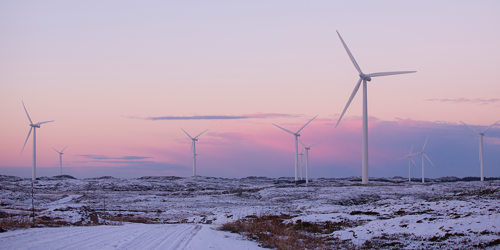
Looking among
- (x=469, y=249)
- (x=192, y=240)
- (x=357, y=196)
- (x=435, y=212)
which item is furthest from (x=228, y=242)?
(x=357, y=196)

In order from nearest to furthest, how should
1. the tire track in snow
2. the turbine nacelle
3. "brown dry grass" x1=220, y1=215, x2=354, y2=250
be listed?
the tire track in snow
"brown dry grass" x1=220, y1=215, x2=354, y2=250
the turbine nacelle

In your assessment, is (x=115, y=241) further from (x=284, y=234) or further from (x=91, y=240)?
(x=284, y=234)

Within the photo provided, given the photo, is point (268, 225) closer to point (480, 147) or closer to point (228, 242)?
point (228, 242)

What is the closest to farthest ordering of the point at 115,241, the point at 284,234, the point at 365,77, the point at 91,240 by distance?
the point at 115,241 < the point at 91,240 < the point at 284,234 < the point at 365,77

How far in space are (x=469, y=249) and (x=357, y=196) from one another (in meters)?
31.6

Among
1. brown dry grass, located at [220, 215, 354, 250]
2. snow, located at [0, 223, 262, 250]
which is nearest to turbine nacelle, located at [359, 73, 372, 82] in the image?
brown dry grass, located at [220, 215, 354, 250]

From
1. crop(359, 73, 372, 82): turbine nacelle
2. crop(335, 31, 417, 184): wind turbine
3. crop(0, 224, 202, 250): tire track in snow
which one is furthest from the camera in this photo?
crop(359, 73, 372, 82): turbine nacelle

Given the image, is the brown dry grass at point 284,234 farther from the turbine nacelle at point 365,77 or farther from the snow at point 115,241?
the turbine nacelle at point 365,77

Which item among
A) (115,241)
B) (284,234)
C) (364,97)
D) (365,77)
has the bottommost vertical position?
(284,234)

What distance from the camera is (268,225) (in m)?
20.6

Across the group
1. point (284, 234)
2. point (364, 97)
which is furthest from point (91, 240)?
point (364, 97)

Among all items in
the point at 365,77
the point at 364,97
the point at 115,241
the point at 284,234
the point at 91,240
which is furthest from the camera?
the point at 365,77

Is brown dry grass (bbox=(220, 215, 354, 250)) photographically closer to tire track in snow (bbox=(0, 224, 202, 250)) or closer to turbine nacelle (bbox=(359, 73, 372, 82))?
tire track in snow (bbox=(0, 224, 202, 250))

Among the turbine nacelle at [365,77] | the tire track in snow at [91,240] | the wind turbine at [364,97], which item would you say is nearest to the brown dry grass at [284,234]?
the tire track in snow at [91,240]
